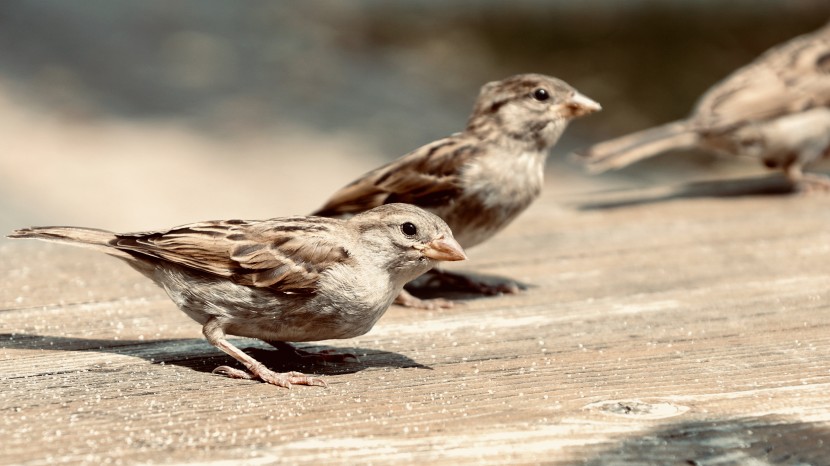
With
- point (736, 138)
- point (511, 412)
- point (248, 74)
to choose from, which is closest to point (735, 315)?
point (511, 412)

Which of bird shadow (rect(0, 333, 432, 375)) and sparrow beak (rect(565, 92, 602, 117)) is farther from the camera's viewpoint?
sparrow beak (rect(565, 92, 602, 117))

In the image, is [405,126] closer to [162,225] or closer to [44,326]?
[162,225]

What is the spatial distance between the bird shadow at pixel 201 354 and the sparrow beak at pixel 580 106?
154 cm

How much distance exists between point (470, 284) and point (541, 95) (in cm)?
79

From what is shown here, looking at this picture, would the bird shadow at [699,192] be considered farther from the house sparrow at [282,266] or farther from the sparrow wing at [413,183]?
the house sparrow at [282,266]

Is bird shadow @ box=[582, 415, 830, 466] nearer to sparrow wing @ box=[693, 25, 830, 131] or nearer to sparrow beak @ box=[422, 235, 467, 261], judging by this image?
sparrow beak @ box=[422, 235, 467, 261]

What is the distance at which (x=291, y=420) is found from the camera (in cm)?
247

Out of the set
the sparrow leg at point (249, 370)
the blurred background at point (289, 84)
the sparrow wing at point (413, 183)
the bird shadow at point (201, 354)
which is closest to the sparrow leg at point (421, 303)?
the sparrow wing at point (413, 183)

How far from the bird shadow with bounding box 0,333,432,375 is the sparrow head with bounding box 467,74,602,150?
144cm

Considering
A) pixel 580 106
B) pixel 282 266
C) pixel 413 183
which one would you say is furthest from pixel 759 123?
pixel 282 266

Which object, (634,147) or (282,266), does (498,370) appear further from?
(634,147)

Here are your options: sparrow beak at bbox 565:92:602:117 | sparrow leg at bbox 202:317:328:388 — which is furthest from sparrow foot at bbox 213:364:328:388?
sparrow beak at bbox 565:92:602:117

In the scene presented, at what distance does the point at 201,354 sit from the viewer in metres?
3.14

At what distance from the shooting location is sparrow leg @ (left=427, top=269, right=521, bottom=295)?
3922mm
